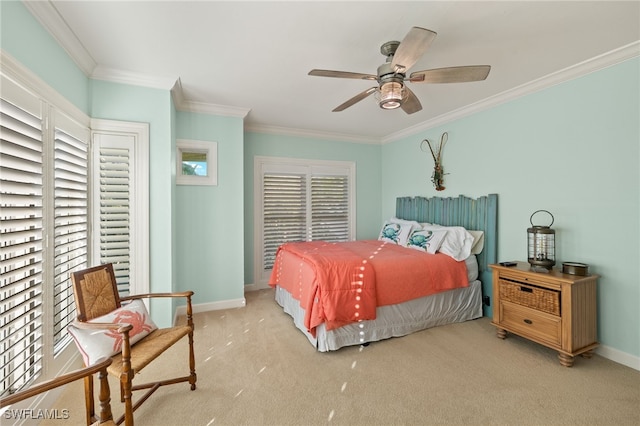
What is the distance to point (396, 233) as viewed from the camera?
4199 millimetres

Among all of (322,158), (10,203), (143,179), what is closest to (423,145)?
(322,158)

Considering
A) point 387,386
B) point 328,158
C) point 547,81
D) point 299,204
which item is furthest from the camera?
point 328,158

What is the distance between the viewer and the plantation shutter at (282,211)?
15.2 ft

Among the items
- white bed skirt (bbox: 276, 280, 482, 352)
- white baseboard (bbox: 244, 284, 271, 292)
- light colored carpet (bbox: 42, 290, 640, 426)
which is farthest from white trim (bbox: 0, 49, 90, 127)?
white baseboard (bbox: 244, 284, 271, 292)

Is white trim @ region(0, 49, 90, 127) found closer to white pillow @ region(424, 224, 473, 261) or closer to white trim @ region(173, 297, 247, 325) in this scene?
white trim @ region(173, 297, 247, 325)

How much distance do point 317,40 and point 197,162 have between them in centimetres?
223

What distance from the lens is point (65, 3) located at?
183 cm

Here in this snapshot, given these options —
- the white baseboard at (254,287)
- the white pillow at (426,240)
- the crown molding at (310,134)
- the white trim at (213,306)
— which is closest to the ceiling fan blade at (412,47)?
the white pillow at (426,240)

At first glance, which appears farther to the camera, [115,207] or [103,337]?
[115,207]

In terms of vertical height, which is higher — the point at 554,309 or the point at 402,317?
the point at 554,309

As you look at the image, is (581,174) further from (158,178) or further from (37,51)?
(37,51)

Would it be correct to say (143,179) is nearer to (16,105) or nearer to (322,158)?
(16,105)

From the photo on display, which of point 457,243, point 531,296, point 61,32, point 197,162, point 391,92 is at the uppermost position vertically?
point 61,32

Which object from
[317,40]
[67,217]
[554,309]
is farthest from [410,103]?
[67,217]
